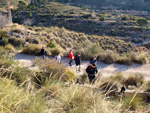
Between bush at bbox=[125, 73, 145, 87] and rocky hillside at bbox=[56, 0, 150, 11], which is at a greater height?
rocky hillside at bbox=[56, 0, 150, 11]

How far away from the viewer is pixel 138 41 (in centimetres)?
3869

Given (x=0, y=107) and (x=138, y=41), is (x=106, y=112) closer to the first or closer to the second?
(x=0, y=107)

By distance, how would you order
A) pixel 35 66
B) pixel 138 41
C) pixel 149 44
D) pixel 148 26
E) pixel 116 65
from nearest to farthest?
pixel 35 66 → pixel 116 65 → pixel 149 44 → pixel 138 41 → pixel 148 26

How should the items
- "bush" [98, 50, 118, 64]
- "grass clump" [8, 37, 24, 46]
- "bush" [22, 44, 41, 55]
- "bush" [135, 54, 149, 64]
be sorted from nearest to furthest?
"bush" [135, 54, 149, 64] → "bush" [98, 50, 118, 64] → "bush" [22, 44, 41, 55] → "grass clump" [8, 37, 24, 46]

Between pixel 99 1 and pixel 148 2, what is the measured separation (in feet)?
90.5

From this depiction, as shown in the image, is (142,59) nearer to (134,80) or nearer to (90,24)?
(134,80)

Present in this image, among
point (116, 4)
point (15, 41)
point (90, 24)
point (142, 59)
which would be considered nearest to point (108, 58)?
point (142, 59)

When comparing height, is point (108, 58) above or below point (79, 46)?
below

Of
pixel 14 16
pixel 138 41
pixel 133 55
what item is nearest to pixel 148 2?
pixel 138 41

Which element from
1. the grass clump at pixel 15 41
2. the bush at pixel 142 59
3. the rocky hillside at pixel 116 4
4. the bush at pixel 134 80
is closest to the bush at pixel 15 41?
the grass clump at pixel 15 41

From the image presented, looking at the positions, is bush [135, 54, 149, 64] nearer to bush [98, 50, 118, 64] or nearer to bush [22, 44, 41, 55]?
bush [98, 50, 118, 64]

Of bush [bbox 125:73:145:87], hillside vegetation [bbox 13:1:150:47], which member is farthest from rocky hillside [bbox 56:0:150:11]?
bush [bbox 125:73:145:87]

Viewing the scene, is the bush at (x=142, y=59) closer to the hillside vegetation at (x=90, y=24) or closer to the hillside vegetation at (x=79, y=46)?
the hillside vegetation at (x=79, y=46)

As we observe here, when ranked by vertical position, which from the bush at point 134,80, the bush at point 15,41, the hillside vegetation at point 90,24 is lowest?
the bush at point 134,80
